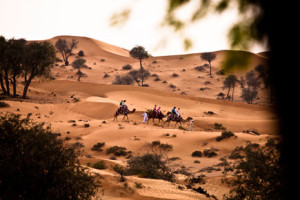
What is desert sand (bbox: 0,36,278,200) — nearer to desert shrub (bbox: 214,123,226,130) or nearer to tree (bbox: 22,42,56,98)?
desert shrub (bbox: 214,123,226,130)

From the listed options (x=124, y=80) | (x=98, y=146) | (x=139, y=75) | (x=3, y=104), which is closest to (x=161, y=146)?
(x=98, y=146)

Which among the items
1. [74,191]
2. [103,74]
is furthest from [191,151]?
[103,74]

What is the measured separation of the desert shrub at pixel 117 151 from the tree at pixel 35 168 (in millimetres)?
12185

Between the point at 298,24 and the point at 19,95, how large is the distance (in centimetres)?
4412

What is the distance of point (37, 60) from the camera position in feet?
128

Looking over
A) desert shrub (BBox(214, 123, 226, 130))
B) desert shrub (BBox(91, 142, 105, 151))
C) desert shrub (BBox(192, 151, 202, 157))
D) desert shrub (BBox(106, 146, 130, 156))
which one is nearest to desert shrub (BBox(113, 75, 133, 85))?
desert shrub (BBox(214, 123, 226, 130))

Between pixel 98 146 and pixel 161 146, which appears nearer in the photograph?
pixel 161 146

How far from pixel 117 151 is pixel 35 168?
13316mm

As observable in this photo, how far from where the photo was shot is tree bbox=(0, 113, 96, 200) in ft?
17.4

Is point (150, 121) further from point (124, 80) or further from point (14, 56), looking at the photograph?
point (124, 80)

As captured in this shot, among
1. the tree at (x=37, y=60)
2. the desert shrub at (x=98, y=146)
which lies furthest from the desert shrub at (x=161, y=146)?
the tree at (x=37, y=60)

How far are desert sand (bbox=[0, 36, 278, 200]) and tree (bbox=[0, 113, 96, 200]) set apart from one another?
117 centimetres

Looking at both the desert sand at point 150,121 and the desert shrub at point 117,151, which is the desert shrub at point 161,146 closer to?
the desert sand at point 150,121

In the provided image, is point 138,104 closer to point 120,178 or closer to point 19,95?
point 19,95
